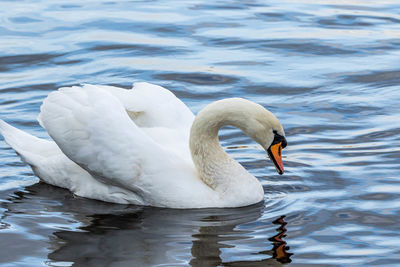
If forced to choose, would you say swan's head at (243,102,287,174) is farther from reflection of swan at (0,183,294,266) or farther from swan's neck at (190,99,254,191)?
reflection of swan at (0,183,294,266)

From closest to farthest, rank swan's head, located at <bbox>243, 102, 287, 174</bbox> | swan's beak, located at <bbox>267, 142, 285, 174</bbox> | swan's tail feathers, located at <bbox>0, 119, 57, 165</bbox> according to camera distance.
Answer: swan's head, located at <bbox>243, 102, 287, 174</bbox> → swan's beak, located at <bbox>267, 142, 285, 174</bbox> → swan's tail feathers, located at <bbox>0, 119, 57, 165</bbox>

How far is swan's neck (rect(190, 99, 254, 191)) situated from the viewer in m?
8.14

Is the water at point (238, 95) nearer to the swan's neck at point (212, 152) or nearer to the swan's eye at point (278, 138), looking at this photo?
the swan's neck at point (212, 152)

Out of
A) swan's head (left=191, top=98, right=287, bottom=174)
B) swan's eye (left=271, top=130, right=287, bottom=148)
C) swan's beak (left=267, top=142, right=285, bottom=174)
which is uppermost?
swan's head (left=191, top=98, right=287, bottom=174)

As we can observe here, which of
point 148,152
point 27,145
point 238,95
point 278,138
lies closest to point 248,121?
point 278,138

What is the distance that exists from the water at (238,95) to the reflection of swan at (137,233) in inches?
0.7

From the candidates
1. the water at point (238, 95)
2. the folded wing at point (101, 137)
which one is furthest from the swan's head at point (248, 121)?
the water at point (238, 95)

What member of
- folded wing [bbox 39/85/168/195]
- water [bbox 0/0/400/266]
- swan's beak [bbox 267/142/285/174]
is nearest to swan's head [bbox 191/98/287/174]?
swan's beak [bbox 267/142/285/174]

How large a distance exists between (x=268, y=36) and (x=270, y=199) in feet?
23.1

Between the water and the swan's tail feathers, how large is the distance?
1.01 ft

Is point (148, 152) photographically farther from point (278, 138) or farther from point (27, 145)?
point (27, 145)

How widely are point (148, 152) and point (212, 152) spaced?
2.25ft

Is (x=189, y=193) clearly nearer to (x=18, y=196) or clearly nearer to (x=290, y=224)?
(x=290, y=224)

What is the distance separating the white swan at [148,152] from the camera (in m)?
8.00
